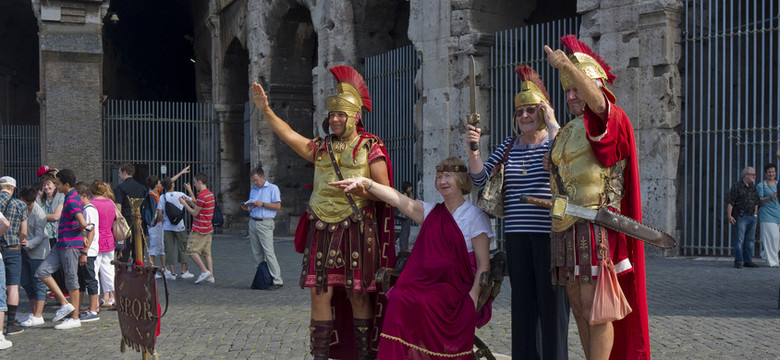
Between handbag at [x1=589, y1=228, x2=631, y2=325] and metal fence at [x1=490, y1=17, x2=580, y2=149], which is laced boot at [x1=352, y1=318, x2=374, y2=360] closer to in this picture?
handbag at [x1=589, y1=228, x2=631, y2=325]

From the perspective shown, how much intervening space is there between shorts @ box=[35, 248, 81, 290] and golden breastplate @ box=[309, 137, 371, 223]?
11.0 feet

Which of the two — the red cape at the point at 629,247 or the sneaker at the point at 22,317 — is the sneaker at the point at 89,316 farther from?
the red cape at the point at 629,247

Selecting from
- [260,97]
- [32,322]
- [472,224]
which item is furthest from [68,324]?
[472,224]

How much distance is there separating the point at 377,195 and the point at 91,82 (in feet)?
51.0

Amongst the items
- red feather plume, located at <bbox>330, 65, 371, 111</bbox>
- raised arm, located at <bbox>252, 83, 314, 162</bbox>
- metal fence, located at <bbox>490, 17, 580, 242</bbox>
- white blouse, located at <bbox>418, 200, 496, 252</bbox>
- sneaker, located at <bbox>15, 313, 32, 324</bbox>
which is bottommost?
sneaker, located at <bbox>15, 313, 32, 324</bbox>

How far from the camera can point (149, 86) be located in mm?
31422

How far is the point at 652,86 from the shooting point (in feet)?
36.9

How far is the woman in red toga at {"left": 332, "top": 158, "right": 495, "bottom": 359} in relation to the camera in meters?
4.46

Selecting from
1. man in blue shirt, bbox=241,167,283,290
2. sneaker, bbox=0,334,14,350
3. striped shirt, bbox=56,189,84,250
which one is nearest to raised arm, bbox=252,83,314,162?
sneaker, bbox=0,334,14,350

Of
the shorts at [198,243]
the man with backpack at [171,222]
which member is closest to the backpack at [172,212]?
the man with backpack at [171,222]

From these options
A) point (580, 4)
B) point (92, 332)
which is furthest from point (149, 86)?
point (92, 332)

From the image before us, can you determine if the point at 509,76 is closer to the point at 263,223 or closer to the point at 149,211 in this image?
the point at 263,223

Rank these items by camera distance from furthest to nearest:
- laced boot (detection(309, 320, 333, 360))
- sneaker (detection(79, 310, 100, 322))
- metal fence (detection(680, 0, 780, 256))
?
1. metal fence (detection(680, 0, 780, 256))
2. sneaker (detection(79, 310, 100, 322))
3. laced boot (detection(309, 320, 333, 360))

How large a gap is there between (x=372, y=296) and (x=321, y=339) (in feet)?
1.27
